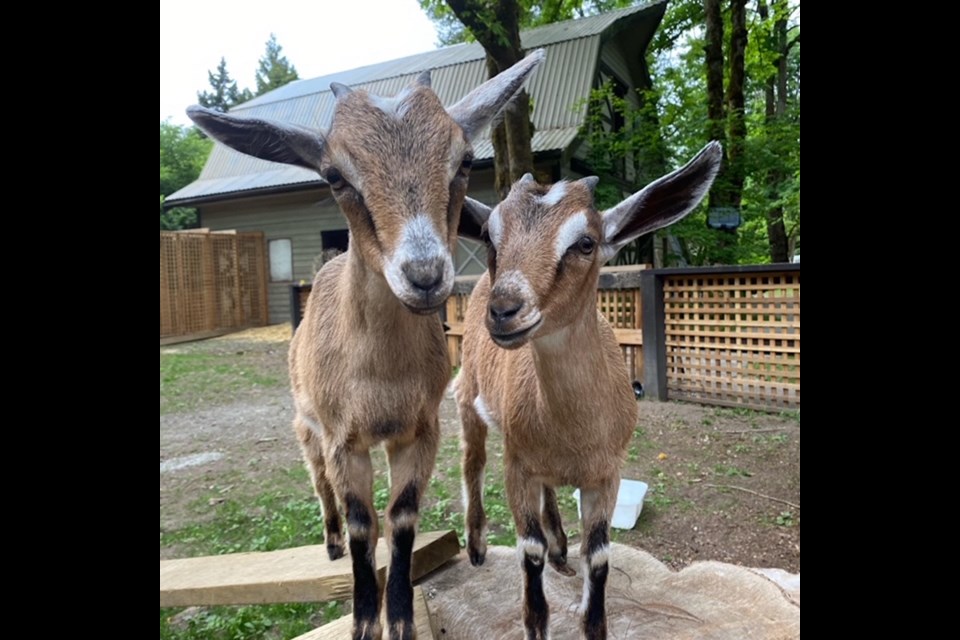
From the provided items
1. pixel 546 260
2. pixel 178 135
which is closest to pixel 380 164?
pixel 546 260

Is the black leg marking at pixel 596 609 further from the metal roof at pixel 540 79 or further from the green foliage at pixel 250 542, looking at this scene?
the metal roof at pixel 540 79

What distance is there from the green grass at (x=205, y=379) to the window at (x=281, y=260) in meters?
2.03

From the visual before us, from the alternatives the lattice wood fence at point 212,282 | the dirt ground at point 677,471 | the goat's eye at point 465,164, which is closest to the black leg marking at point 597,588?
the goat's eye at point 465,164

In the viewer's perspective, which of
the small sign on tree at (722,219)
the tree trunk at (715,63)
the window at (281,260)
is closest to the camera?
the small sign on tree at (722,219)

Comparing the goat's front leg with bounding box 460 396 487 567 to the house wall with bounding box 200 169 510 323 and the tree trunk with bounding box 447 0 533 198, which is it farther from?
the house wall with bounding box 200 169 510 323

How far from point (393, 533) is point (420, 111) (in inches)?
58.7

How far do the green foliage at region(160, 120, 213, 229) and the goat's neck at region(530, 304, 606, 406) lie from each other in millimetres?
26737

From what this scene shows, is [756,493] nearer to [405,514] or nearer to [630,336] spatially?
[630,336]

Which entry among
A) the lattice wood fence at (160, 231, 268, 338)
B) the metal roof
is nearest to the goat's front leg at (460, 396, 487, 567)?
the metal roof

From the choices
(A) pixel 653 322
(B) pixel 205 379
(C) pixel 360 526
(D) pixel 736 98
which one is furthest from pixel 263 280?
(C) pixel 360 526

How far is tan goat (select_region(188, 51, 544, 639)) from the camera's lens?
1.49 metres

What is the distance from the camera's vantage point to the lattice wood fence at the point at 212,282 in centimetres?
1062

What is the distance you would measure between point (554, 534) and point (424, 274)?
85.8 inches
